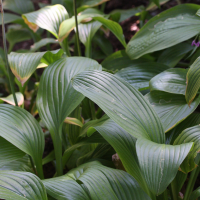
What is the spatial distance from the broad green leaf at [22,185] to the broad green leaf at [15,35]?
1695mm

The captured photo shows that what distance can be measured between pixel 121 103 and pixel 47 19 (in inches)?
38.4

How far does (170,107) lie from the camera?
97 centimetres

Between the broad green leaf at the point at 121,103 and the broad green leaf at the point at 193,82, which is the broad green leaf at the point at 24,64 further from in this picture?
the broad green leaf at the point at 193,82

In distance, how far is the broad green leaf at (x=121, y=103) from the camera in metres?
0.73

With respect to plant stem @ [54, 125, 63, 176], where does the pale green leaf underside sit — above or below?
above

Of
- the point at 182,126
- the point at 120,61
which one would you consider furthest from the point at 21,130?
the point at 120,61

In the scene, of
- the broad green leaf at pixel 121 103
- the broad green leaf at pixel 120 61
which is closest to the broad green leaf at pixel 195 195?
the broad green leaf at pixel 121 103

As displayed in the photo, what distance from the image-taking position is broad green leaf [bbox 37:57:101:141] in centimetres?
99

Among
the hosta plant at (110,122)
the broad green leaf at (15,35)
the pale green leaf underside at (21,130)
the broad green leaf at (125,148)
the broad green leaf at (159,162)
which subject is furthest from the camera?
the broad green leaf at (15,35)

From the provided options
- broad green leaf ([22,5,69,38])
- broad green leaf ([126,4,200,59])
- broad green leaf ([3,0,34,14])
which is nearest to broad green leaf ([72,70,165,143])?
broad green leaf ([126,4,200,59])

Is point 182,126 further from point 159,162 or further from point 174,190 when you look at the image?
point 159,162

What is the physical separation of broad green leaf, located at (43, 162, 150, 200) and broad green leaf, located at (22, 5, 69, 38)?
36.6 inches

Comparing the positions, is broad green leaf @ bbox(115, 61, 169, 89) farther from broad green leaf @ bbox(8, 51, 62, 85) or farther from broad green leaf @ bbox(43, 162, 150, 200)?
broad green leaf @ bbox(43, 162, 150, 200)

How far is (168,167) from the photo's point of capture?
1.94 ft
